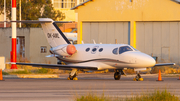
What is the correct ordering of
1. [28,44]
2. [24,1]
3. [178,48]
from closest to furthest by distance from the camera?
[178,48] → [28,44] → [24,1]

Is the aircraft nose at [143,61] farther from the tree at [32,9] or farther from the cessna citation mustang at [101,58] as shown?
the tree at [32,9]

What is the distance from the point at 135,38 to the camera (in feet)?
106

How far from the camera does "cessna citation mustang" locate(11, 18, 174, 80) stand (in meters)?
21.3

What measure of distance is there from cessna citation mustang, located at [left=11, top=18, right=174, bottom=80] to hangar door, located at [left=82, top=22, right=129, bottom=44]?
906 centimetres

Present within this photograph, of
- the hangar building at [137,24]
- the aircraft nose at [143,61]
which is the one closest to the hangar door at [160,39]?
the hangar building at [137,24]

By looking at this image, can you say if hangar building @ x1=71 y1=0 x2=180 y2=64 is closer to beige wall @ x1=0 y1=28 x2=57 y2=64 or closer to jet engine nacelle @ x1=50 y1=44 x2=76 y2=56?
beige wall @ x1=0 y1=28 x2=57 y2=64

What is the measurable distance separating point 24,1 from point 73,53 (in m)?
34.4

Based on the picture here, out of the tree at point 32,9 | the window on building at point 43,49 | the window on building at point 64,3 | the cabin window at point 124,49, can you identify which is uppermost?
the window on building at point 64,3

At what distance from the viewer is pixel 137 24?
32344mm

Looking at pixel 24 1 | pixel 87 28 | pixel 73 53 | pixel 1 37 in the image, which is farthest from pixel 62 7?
pixel 73 53

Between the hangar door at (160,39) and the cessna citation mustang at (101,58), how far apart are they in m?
9.37

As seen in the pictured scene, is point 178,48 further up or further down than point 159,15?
further down

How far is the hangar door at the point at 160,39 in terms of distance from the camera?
3150 centimetres

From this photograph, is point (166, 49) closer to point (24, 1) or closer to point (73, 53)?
point (73, 53)
